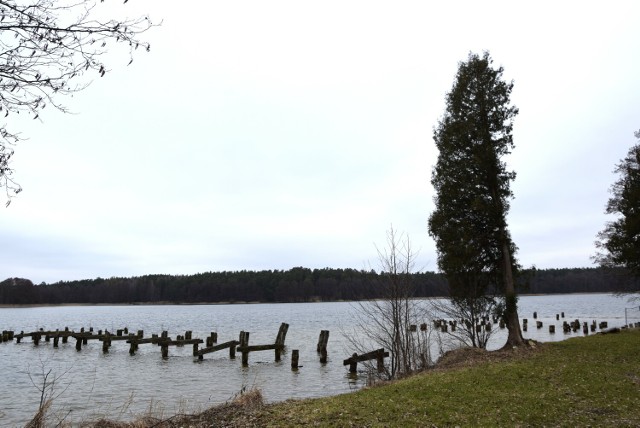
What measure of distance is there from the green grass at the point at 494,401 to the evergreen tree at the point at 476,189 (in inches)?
298

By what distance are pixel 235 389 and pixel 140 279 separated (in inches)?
6635

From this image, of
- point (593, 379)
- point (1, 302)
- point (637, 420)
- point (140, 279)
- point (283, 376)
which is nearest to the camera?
point (637, 420)

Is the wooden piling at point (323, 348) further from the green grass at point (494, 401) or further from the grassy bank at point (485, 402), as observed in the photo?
the green grass at point (494, 401)

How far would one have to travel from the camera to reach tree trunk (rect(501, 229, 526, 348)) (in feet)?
68.1

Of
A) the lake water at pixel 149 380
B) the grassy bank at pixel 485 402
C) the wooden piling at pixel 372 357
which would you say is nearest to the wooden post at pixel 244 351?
the lake water at pixel 149 380

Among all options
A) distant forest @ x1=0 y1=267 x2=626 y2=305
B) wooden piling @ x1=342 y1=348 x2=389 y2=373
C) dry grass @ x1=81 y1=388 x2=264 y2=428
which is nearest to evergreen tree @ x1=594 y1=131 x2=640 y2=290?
wooden piling @ x1=342 y1=348 x2=389 y2=373

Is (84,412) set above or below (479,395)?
below

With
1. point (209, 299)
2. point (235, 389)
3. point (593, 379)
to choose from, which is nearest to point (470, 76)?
point (593, 379)

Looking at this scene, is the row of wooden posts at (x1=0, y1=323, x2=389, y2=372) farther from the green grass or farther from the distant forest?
the distant forest

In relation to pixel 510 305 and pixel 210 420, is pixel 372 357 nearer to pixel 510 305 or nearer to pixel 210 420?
pixel 510 305

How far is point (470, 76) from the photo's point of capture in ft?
76.1

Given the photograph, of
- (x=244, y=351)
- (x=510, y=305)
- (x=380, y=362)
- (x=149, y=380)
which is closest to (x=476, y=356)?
(x=380, y=362)

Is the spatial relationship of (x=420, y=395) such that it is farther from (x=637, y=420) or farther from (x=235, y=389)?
(x=235, y=389)

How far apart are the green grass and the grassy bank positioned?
0.06 ft
